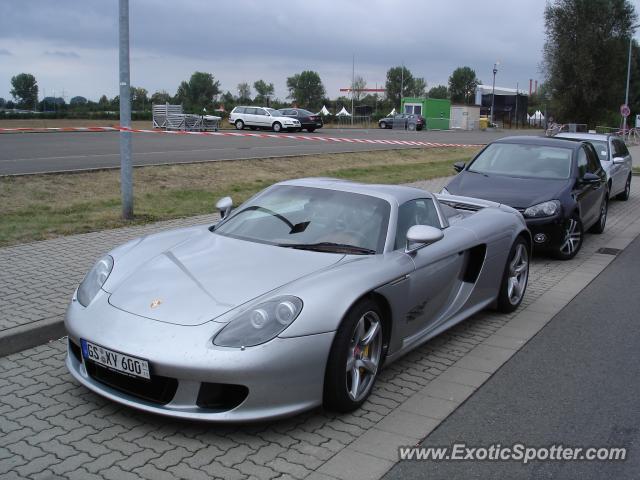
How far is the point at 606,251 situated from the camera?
9.65 meters

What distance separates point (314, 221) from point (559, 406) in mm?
2045

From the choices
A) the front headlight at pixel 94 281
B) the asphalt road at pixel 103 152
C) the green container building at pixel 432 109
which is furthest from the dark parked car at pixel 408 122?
the front headlight at pixel 94 281

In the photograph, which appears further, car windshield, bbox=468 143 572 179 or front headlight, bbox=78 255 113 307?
car windshield, bbox=468 143 572 179

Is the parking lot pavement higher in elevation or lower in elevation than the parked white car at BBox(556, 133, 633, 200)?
lower

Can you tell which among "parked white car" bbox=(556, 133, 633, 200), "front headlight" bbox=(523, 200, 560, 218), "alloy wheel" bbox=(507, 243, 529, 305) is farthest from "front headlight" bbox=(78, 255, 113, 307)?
"parked white car" bbox=(556, 133, 633, 200)

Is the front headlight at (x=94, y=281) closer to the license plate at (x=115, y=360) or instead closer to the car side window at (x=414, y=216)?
the license plate at (x=115, y=360)

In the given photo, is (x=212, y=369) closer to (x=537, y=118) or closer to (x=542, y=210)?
(x=542, y=210)

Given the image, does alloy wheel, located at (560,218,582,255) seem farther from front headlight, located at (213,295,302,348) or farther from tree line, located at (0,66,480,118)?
tree line, located at (0,66,480,118)

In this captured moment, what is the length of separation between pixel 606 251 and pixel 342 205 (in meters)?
6.23

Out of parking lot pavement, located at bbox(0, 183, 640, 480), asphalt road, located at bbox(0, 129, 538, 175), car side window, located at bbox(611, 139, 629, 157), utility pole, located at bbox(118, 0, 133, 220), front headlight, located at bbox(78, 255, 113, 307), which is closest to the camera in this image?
parking lot pavement, located at bbox(0, 183, 640, 480)

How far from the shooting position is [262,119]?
39.0 meters

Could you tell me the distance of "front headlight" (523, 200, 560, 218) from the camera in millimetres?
8570

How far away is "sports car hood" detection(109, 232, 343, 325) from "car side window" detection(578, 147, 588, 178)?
21.5ft

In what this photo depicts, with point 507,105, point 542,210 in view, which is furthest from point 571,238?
point 507,105
